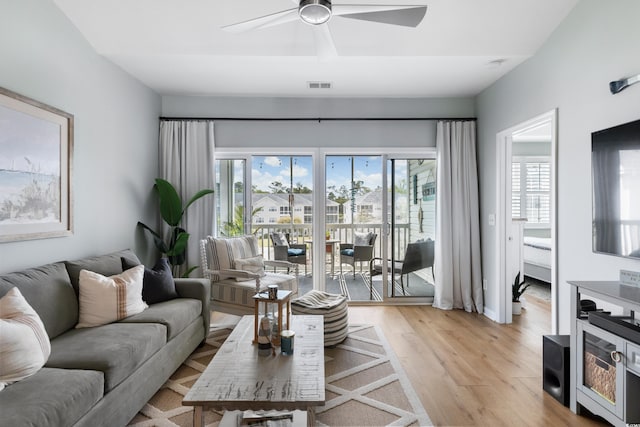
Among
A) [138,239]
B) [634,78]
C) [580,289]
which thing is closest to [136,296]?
[138,239]

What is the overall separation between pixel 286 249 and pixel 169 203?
1.59m

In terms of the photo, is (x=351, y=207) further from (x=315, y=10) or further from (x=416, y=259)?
(x=315, y=10)

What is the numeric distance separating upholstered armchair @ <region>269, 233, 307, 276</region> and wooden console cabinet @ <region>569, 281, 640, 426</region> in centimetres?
317

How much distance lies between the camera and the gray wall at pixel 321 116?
14.1ft

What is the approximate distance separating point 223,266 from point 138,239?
1037 millimetres

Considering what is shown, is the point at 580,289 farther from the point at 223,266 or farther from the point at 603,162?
the point at 223,266

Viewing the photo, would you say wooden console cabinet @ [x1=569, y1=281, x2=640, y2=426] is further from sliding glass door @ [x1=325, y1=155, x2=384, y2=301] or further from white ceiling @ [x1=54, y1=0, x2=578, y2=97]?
sliding glass door @ [x1=325, y1=155, x2=384, y2=301]

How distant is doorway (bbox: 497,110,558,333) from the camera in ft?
9.82

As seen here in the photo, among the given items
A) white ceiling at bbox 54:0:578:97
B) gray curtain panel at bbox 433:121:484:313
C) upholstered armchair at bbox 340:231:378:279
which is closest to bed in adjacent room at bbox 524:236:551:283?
gray curtain panel at bbox 433:121:484:313

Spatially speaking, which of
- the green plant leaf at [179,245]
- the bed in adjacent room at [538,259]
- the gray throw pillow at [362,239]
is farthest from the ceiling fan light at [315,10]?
the bed in adjacent room at [538,259]

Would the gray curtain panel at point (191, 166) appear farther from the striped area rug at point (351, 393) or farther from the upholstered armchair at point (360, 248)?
the upholstered armchair at point (360, 248)

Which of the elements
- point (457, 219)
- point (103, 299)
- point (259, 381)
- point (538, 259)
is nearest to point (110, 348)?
point (103, 299)

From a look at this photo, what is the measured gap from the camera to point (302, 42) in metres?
3.07

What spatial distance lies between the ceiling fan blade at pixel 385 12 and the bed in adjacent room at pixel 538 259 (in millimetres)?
4512
